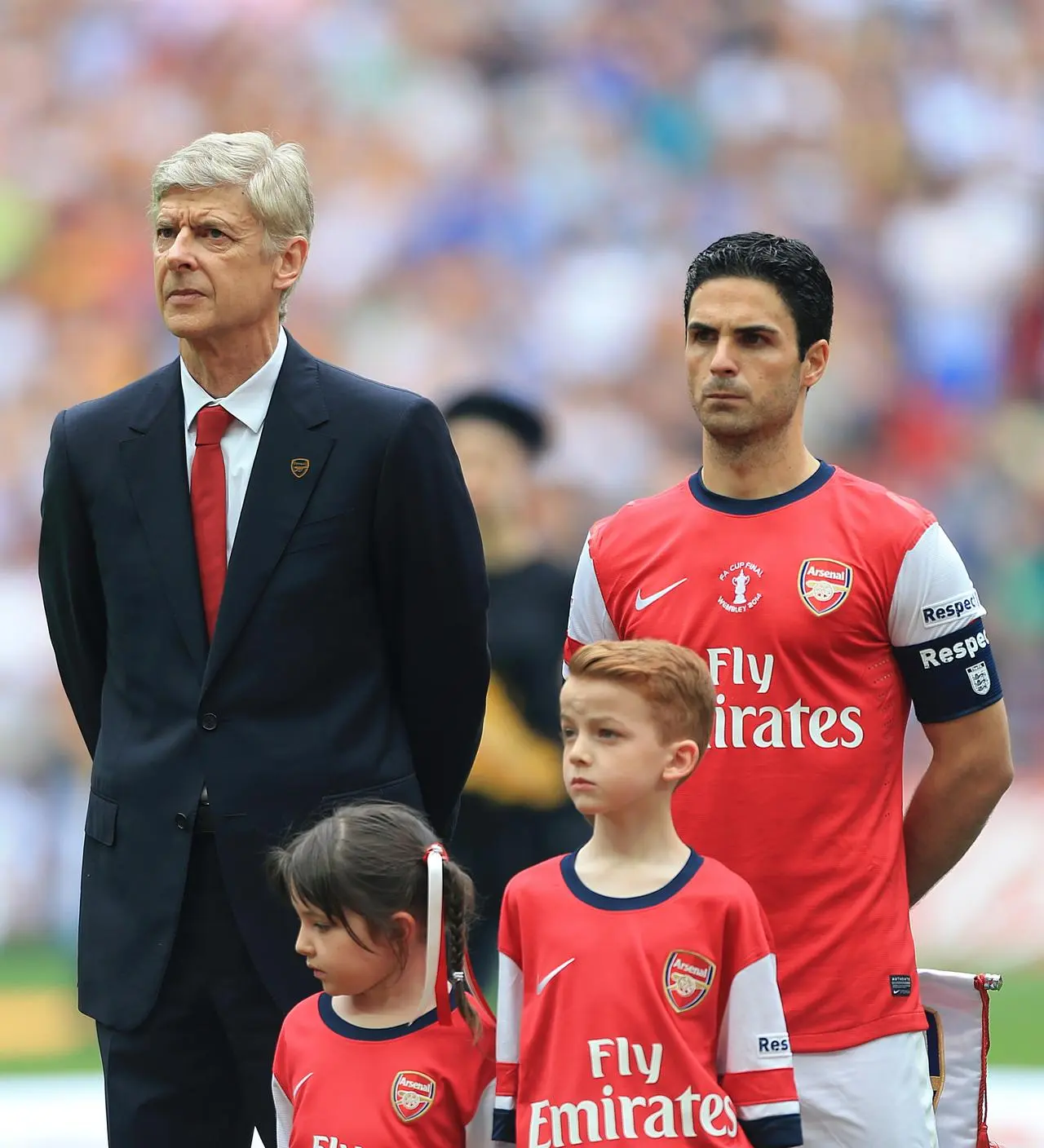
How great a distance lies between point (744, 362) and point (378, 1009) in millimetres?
985

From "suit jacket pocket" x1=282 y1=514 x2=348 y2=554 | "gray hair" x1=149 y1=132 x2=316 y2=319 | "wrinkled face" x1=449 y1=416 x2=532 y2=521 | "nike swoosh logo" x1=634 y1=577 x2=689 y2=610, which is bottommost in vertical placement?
"nike swoosh logo" x1=634 y1=577 x2=689 y2=610

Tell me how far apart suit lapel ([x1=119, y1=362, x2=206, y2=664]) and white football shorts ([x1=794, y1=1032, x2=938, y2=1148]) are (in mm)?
998

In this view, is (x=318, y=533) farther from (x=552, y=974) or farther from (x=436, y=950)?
(x=552, y=974)

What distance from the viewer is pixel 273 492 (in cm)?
295

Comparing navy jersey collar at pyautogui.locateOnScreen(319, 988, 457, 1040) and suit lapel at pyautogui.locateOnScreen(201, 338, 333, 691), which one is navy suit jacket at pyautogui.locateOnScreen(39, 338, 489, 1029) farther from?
navy jersey collar at pyautogui.locateOnScreen(319, 988, 457, 1040)

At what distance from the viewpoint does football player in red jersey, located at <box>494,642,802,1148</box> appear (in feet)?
8.34

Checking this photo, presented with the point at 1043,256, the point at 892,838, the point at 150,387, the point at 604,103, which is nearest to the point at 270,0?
the point at 604,103

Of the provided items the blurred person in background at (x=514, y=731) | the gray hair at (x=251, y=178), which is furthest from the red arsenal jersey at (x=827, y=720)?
the blurred person in background at (x=514, y=731)

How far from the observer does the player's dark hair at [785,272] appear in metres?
2.89

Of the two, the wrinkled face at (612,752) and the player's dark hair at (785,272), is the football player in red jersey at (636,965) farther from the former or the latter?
the player's dark hair at (785,272)

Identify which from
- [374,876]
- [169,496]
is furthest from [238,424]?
[374,876]

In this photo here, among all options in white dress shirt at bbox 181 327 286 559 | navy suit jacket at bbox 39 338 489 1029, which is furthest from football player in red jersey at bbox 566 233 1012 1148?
white dress shirt at bbox 181 327 286 559

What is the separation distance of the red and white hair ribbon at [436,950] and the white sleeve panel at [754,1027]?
0.38 metres

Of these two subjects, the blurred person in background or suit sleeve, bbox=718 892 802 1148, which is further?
the blurred person in background
